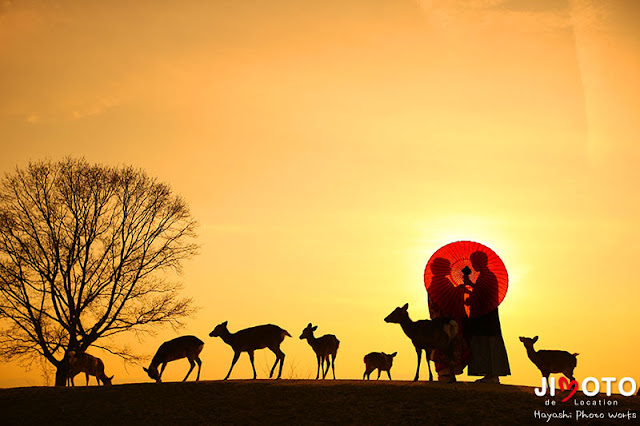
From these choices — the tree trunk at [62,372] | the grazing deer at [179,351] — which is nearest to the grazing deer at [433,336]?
the grazing deer at [179,351]

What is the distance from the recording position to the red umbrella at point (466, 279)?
21.3m

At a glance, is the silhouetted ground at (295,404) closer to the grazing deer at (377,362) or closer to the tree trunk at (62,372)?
the grazing deer at (377,362)

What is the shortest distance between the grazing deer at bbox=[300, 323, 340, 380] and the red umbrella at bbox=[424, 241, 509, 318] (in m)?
5.35

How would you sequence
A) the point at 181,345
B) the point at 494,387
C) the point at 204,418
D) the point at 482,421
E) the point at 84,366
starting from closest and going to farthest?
the point at 482,421 → the point at 204,418 → the point at 494,387 → the point at 181,345 → the point at 84,366

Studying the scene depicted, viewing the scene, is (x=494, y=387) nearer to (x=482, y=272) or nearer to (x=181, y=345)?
(x=482, y=272)

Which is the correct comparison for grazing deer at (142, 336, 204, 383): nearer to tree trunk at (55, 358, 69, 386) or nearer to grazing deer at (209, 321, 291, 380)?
grazing deer at (209, 321, 291, 380)

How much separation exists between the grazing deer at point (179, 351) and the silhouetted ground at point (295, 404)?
2571mm

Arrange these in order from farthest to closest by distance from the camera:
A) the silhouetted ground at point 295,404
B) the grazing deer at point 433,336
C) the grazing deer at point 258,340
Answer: the grazing deer at point 258,340, the grazing deer at point 433,336, the silhouetted ground at point 295,404

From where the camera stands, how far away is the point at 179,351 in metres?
25.1

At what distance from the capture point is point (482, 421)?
16578 millimetres

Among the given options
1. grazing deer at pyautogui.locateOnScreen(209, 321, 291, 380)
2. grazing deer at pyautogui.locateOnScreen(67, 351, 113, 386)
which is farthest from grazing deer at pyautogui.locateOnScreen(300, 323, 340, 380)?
grazing deer at pyautogui.locateOnScreen(67, 351, 113, 386)

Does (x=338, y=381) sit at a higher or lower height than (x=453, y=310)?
lower

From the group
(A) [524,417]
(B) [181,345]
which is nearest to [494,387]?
(A) [524,417]

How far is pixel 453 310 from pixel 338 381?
404 centimetres
